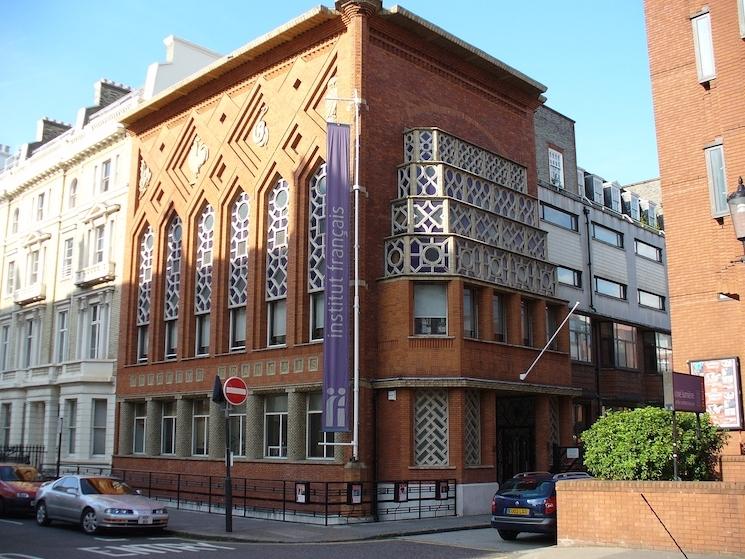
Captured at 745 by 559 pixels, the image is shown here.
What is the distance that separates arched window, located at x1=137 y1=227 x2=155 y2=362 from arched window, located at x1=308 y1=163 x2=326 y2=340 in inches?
392

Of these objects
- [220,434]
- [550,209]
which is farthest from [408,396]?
[550,209]

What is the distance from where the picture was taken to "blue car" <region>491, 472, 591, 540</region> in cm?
1725

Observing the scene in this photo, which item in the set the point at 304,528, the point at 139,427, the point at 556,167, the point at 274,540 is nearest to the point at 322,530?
the point at 304,528

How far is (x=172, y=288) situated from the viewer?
32.1 meters

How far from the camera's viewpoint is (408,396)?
23609mm

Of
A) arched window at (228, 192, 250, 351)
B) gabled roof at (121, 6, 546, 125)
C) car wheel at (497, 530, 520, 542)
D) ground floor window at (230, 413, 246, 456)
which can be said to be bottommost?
car wheel at (497, 530, 520, 542)

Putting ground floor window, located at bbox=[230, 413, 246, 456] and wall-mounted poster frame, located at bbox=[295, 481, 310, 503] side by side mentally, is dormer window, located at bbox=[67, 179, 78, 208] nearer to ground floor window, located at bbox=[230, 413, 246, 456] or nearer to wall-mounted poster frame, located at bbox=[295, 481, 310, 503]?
ground floor window, located at bbox=[230, 413, 246, 456]

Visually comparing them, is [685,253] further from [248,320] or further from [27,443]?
[27,443]

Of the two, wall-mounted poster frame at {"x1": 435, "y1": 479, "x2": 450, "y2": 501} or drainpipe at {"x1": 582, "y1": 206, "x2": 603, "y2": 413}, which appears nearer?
wall-mounted poster frame at {"x1": 435, "y1": 479, "x2": 450, "y2": 501}

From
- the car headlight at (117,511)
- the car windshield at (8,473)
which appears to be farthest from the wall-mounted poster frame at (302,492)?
the car windshield at (8,473)

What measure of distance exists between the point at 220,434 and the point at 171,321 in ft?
19.6

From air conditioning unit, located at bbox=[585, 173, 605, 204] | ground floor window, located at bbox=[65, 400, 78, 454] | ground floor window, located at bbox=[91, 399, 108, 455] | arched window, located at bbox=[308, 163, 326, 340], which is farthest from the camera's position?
air conditioning unit, located at bbox=[585, 173, 605, 204]

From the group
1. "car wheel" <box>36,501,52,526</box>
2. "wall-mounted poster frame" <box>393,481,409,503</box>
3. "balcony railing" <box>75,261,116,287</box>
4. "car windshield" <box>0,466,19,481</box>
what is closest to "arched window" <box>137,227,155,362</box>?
"balcony railing" <box>75,261,116,287</box>

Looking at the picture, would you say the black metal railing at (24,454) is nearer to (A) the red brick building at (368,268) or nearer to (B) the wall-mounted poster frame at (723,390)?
(A) the red brick building at (368,268)
